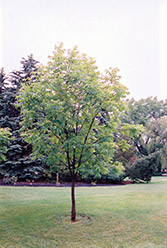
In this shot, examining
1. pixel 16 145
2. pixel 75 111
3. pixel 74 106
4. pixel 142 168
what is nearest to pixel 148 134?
pixel 142 168

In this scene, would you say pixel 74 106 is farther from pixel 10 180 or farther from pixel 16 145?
pixel 16 145

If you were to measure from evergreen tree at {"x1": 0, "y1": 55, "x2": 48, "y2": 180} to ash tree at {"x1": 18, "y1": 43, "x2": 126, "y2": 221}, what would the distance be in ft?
30.1

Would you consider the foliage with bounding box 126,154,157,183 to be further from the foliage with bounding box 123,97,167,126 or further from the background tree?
the foliage with bounding box 123,97,167,126

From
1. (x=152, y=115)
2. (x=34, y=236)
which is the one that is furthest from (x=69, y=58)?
(x=152, y=115)

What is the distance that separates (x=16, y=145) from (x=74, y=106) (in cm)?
1121

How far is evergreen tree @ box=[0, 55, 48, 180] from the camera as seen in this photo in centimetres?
1619

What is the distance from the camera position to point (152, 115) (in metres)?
36.8

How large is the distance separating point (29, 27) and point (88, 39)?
7.12 ft

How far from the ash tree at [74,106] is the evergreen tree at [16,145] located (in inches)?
361

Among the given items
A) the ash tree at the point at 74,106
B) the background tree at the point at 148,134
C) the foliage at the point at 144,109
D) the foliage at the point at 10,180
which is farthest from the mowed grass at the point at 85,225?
the foliage at the point at 144,109

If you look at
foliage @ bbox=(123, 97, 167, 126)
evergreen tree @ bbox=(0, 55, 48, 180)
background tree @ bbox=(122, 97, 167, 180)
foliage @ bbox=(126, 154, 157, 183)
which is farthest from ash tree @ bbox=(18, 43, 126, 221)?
foliage @ bbox=(123, 97, 167, 126)

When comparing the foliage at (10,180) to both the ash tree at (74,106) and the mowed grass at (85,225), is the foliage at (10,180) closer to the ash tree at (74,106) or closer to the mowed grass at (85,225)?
the mowed grass at (85,225)

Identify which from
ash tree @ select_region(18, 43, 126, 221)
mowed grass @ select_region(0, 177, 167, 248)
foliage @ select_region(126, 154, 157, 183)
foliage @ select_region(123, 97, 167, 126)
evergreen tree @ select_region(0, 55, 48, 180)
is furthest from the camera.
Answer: foliage @ select_region(123, 97, 167, 126)

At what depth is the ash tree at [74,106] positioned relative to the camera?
5906 millimetres
